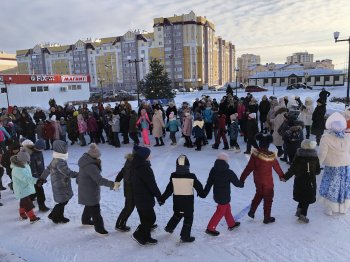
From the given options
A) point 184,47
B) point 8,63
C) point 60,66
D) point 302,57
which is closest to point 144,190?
point 184,47

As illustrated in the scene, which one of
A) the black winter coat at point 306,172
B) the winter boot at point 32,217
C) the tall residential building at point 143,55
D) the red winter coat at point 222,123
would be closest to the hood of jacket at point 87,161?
the winter boot at point 32,217

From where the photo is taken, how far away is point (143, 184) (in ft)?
13.5

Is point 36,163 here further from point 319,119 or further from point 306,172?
point 319,119

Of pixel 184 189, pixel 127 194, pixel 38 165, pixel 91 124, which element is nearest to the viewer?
pixel 184 189

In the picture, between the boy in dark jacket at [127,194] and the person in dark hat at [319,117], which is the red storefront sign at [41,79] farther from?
the boy in dark jacket at [127,194]

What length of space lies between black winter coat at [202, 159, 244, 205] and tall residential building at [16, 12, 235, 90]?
66.8m

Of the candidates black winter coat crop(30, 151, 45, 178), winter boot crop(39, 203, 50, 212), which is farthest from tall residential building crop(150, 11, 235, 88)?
winter boot crop(39, 203, 50, 212)

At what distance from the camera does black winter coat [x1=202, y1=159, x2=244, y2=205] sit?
14.1 ft

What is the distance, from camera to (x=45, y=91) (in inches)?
1614

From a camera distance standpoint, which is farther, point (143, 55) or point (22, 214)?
point (143, 55)

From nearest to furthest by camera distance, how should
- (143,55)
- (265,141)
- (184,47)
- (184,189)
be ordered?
(184,189) → (265,141) → (184,47) → (143,55)

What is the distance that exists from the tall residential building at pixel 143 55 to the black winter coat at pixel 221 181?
66.8m

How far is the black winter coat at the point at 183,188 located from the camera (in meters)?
4.10

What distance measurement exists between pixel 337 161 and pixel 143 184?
3.10 metres
